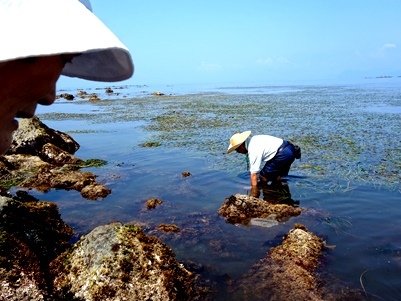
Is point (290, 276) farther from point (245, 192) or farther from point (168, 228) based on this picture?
point (245, 192)

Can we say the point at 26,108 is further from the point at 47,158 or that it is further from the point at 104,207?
the point at 47,158

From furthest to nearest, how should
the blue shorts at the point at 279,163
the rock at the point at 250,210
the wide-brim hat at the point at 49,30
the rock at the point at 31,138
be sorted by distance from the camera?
the rock at the point at 31,138 → the blue shorts at the point at 279,163 → the rock at the point at 250,210 → the wide-brim hat at the point at 49,30

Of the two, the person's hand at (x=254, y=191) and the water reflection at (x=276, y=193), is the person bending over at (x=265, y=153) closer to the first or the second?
the person's hand at (x=254, y=191)

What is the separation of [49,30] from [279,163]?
9.23 metres

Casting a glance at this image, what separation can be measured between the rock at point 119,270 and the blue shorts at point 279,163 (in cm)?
552

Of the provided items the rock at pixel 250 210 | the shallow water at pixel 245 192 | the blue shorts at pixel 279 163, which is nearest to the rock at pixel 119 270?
the shallow water at pixel 245 192

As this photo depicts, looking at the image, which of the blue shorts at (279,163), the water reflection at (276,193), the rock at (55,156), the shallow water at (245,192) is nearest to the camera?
the shallow water at (245,192)

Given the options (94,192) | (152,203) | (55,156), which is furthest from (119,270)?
(55,156)

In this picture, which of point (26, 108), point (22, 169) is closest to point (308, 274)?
point (26, 108)

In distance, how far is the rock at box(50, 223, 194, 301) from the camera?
4.41 m

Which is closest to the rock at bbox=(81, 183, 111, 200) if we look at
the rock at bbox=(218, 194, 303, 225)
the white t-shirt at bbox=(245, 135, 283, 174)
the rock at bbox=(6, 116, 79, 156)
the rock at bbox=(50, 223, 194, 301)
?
the rock at bbox=(218, 194, 303, 225)

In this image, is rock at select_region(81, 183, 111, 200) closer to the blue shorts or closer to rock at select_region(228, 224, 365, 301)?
the blue shorts

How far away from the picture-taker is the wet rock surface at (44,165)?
10172 millimetres

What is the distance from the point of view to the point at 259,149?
9.32 metres
